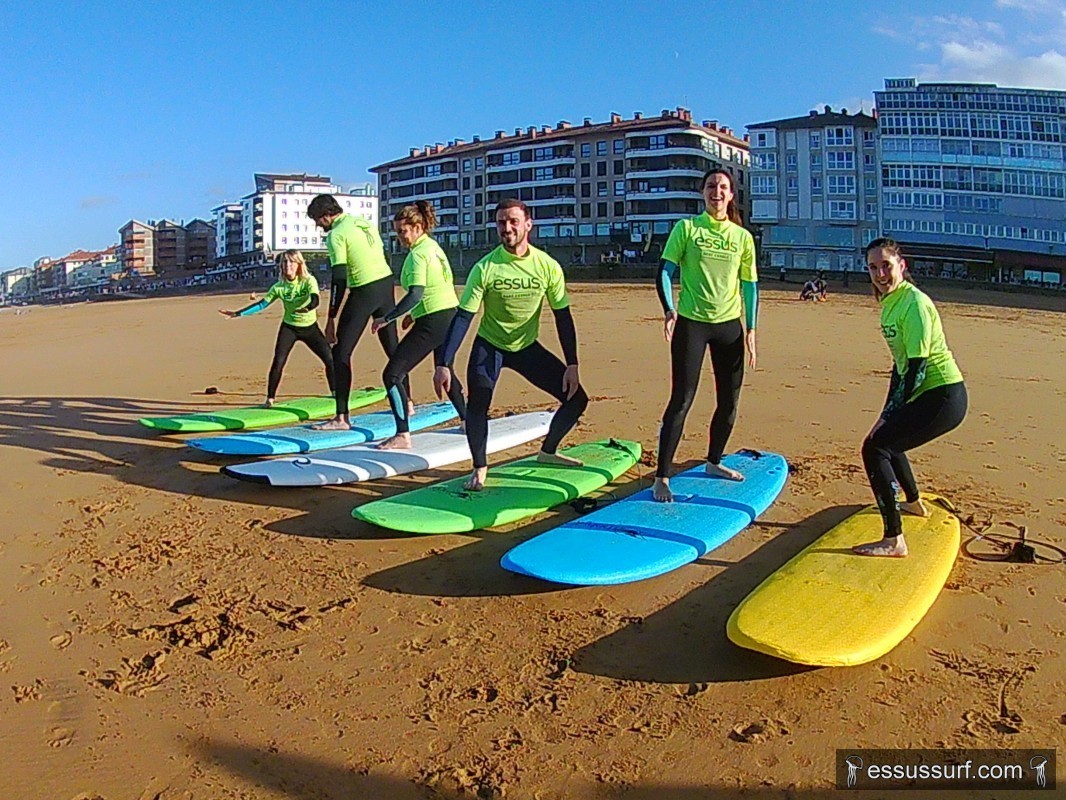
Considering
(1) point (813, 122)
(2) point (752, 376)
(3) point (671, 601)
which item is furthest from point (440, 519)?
(1) point (813, 122)

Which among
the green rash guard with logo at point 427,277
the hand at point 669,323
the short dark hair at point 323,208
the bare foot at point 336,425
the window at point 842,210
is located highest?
the window at point 842,210

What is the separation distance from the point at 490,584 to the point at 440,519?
2.30 ft

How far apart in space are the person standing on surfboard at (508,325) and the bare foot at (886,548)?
206 centimetres

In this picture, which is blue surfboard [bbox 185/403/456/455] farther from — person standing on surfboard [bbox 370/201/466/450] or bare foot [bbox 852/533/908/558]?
bare foot [bbox 852/533/908/558]

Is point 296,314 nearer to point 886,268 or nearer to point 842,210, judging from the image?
point 886,268

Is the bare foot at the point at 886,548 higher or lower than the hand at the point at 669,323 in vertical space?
lower

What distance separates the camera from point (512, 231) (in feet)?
17.3

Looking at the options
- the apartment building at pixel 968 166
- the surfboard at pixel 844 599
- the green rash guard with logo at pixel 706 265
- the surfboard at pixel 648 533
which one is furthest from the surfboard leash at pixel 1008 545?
the apartment building at pixel 968 166

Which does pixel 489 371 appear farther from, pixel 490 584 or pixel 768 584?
pixel 768 584

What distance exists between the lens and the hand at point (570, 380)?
17.9 feet

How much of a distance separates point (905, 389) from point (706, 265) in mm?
1388

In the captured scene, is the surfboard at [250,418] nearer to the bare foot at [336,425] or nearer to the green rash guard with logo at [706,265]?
the bare foot at [336,425]

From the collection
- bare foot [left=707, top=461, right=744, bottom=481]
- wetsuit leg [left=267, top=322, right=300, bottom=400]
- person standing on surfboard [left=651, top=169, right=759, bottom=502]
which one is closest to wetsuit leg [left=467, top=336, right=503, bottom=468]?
person standing on surfboard [left=651, top=169, right=759, bottom=502]

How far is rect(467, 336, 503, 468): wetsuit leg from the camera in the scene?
5.42 metres
